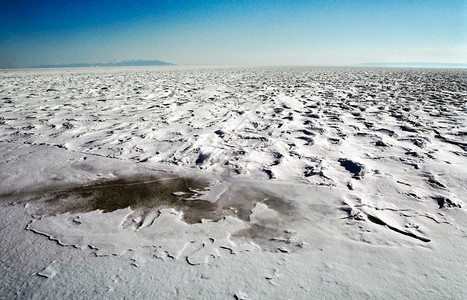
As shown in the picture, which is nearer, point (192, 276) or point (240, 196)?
point (192, 276)

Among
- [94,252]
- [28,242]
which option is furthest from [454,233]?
[28,242]

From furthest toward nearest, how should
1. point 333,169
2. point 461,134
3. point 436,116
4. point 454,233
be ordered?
point 436,116
point 461,134
point 333,169
point 454,233

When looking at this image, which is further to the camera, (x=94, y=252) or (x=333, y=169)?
(x=333, y=169)

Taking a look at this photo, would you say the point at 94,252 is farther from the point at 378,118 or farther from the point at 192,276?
the point at 378,118

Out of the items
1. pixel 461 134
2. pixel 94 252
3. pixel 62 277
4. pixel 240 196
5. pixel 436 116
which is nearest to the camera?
pixel 62 277

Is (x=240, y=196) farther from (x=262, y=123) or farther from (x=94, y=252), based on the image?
(x=262, y=123)

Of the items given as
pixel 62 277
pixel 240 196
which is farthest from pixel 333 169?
pixel 62 277
